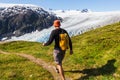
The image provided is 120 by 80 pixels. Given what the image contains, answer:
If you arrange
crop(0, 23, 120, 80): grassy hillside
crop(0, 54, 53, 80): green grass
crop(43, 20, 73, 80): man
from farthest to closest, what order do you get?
crop(0, 54, 53, 80): green grass → crop(0, 23, 120, 80): grassy hillside → crop(43, 20, 73, 80): man

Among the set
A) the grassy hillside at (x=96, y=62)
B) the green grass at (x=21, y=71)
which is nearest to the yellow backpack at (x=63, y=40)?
the grassy hillside at (x=96, y=62)

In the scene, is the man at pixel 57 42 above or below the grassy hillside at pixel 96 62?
above

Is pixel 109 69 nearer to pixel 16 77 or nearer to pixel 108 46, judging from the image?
pixel 16 77

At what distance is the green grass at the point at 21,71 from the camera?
23.4 meters

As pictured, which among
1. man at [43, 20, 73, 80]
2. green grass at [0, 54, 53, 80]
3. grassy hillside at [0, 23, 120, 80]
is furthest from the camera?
green grass at [0, 54, 53, 80]

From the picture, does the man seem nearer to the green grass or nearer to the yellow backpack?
the yellow backpack

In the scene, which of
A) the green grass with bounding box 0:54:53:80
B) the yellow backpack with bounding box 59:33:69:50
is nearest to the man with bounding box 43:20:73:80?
the yellow backpack with bounding box 59:33:69:50

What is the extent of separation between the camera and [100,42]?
3500 cm

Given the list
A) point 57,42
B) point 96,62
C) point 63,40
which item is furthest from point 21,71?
point 63,40

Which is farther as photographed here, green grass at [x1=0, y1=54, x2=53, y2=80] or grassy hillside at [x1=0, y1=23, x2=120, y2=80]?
green grass at [x1=0, y1=54, x2=53, y2=80]

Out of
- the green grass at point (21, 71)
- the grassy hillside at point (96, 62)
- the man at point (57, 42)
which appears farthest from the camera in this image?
the green grass at point (21, 71)

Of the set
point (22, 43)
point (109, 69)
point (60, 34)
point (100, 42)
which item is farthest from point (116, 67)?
point (22, 43)

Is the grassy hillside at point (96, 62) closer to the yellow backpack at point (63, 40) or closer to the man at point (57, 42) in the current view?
the man at point (57, 42)

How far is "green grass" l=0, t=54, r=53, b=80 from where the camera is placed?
76.7 ft
